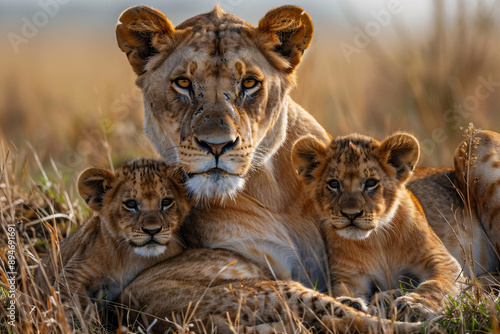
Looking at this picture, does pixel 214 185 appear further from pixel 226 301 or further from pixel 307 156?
pixel 307 156

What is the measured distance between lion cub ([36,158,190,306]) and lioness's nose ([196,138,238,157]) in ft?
1.15

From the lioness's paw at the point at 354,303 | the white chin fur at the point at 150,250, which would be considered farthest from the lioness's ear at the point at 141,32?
the lioness's paw at the point at 354,303

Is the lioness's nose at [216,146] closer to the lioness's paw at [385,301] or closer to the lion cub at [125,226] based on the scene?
the lion cub at [125,226]

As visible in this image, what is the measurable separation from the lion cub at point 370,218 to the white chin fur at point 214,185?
55 cm

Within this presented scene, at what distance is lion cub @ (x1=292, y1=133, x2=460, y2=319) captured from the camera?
404cm

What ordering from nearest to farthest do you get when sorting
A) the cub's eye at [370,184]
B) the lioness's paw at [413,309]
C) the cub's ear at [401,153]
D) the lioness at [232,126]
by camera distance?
the lioness's paw at [413,309] < the lioness at [232,126] < the cub's eye at [370,184] < the cub's ear at [401,153]

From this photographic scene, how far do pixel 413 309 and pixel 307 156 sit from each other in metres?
1.15

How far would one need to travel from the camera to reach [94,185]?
4270mm

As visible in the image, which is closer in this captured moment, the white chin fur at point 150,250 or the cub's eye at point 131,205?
the white chin fur at point 150,250

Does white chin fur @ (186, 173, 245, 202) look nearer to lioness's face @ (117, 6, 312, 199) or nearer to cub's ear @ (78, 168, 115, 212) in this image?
lioness's face @ (117, 6, 312, 199)

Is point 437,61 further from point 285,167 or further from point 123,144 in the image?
point 285,167

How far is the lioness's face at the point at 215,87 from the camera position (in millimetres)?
3748

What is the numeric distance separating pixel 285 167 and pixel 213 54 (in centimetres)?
89

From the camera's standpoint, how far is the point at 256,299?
10.9 feet
